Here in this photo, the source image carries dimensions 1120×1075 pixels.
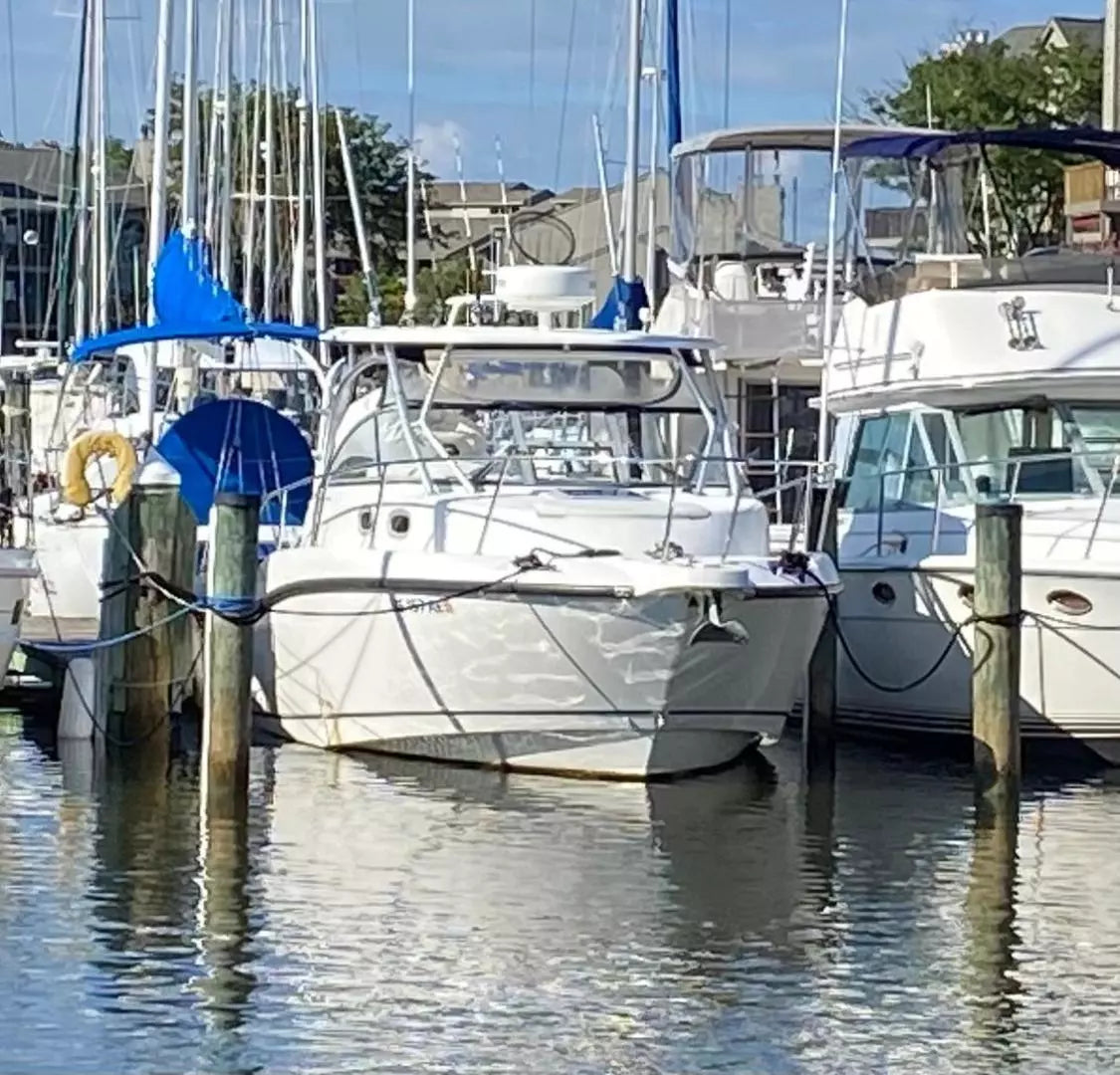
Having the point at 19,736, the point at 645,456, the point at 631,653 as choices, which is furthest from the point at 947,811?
the point at 19,736

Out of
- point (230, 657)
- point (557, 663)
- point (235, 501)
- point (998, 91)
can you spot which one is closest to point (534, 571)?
point (557, 663)

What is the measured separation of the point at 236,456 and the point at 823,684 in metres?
5.47

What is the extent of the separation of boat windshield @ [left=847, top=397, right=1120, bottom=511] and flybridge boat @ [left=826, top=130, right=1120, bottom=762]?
2cm

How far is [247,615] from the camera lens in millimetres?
17359

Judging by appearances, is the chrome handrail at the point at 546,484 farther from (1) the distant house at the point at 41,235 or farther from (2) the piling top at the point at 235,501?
(1) the distant house at the point at 41,235

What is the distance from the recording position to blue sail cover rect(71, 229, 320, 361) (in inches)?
932

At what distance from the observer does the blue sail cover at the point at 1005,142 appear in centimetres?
2273

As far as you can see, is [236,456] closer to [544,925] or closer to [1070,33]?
[544,925]

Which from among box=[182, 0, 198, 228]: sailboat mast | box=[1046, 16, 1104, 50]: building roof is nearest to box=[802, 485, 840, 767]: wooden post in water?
box=[182, 0, 198, 228]: sailboat mast

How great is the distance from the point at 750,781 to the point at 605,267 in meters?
25.5

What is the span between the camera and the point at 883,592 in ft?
70.6

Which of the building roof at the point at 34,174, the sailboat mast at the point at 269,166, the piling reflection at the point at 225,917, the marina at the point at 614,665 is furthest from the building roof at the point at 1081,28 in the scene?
the piling reflection at the point at 225,917

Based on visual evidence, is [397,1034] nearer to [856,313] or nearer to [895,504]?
[895,504]

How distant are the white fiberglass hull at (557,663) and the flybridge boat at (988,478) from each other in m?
1.72
